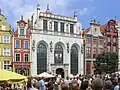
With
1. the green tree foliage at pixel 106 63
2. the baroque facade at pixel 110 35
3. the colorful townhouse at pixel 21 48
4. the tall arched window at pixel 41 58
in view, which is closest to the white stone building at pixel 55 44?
the tall arched window at pixel 41 58

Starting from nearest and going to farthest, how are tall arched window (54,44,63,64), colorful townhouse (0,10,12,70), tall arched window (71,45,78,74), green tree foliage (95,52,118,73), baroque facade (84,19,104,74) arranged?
colorful townhouse (0,10,12,70)
tall arched window (54,44,63,64)
green tree foliage (95,52,118,73)
tall arched window (71,45,78,74)
baroque facade (84,19,104,74)

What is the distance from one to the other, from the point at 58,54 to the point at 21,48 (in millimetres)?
6193

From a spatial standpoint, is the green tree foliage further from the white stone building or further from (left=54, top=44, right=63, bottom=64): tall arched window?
(left=54, top=44, right=63, bottom=64): tall arched window

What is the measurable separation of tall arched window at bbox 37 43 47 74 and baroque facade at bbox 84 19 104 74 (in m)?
7.71

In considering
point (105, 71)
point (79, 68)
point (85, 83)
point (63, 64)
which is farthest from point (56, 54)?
point (85, 83)

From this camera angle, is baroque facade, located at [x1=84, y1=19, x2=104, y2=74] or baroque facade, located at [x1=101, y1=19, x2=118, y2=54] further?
baroque facade, located at [x1=101, y1=19, x2=118, y2=54]

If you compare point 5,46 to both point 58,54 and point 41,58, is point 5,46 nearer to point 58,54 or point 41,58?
point 41,58

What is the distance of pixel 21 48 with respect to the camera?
39625 mm

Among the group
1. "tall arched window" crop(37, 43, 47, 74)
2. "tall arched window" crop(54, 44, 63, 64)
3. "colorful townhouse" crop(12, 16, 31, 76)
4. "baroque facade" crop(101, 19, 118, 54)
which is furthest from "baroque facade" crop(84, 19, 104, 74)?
"colorful townhouse" crop(12, 16, 31, 76)

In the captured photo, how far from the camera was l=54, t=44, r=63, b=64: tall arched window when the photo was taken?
4266 cm

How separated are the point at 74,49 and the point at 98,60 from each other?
409cm

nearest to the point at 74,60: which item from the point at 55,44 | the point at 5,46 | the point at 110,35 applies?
the point at 55,44

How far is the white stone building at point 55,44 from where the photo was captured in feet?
135

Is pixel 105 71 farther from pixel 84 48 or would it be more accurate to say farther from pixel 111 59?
pixel 84 48
